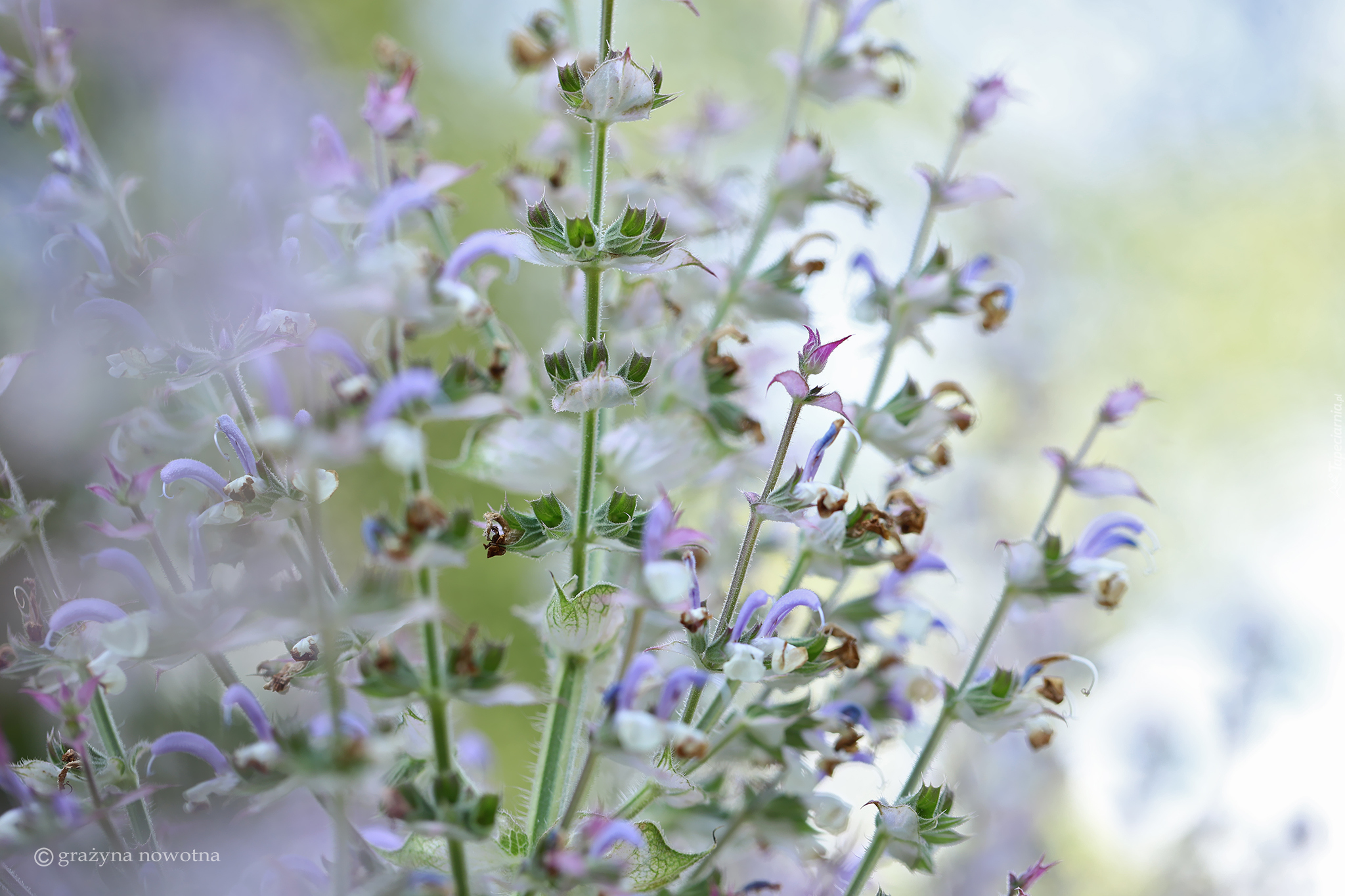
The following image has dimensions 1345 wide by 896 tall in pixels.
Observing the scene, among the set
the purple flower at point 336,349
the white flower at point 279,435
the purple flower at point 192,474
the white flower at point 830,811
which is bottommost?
the purple flower at point 192,474

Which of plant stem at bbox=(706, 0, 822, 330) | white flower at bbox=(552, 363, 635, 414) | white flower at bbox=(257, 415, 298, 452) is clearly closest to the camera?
white flower at bbox=(257, 415, 298, 452)

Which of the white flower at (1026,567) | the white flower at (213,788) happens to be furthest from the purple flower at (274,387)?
the white flower at (1026,567)

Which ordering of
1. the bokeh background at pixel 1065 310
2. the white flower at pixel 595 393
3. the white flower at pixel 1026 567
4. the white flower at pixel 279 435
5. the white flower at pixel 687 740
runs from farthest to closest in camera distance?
1. the bokeh background at pixel 1065 310
2. the white flower at pixel 1026 567
3. the white flower at pixel 595 393
4. the white flower at pixel 687 740
5. the white flower at pixel 279 435

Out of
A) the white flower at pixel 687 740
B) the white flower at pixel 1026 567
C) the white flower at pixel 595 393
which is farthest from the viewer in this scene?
the white flower at pixel 1026 567

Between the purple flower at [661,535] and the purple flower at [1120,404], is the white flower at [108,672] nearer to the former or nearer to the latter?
the purple flower at [661,535]

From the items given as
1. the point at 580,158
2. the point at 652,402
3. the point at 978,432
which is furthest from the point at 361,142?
the point at 978,432

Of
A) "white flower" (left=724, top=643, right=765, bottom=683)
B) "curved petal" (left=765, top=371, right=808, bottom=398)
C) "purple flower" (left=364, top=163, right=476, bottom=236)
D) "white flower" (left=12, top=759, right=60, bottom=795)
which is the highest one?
"curved petal" (left=765, top=371, right=808, bottom=398)

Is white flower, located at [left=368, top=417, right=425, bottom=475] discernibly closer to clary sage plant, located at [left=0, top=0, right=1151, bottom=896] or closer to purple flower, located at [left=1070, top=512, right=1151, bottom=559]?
clary sage plant, located at [left=0, top=0, right=1151, bottom=896]

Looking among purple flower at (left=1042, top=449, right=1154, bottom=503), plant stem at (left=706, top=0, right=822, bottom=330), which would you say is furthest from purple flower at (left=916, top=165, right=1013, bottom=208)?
purple flower at (left=1042, top=449, right=1154, bottom=503)
